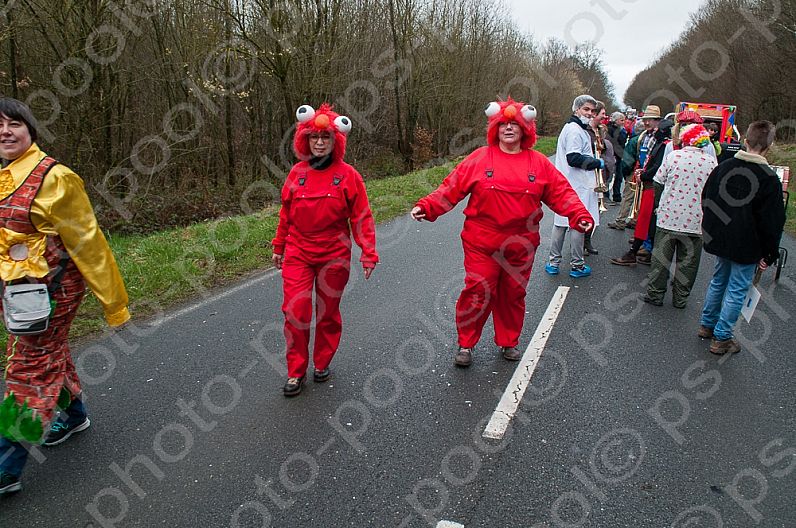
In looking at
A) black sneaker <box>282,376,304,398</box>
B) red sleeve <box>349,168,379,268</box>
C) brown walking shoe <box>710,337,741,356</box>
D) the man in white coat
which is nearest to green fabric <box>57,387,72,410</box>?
black sneaker <box>282,376,304,398</box>

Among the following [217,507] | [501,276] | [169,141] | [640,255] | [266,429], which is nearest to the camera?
[217,507]

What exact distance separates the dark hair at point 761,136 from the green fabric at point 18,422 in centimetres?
549

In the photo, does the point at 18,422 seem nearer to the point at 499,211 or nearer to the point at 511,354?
the point at 499,211

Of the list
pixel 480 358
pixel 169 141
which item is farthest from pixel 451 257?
pixel 169 141

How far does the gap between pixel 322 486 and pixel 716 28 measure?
43.2m

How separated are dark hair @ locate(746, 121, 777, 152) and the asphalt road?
5.88ft

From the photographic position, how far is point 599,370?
4.54 meters

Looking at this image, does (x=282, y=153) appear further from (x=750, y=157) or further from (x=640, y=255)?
(x=750, y=157)

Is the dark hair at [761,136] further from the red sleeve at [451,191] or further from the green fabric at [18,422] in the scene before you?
the green fabric at [18,422]

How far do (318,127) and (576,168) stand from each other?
13.6 feet

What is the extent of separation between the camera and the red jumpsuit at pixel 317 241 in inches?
156

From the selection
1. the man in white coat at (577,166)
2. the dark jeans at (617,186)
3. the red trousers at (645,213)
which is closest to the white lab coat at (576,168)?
the man in white coat at (577,166)

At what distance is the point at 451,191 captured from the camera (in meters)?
4.41

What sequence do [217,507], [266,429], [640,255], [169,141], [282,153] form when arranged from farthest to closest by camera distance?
[282,153]
[169,141]
[640,255]
[266,429]
[217,507]
